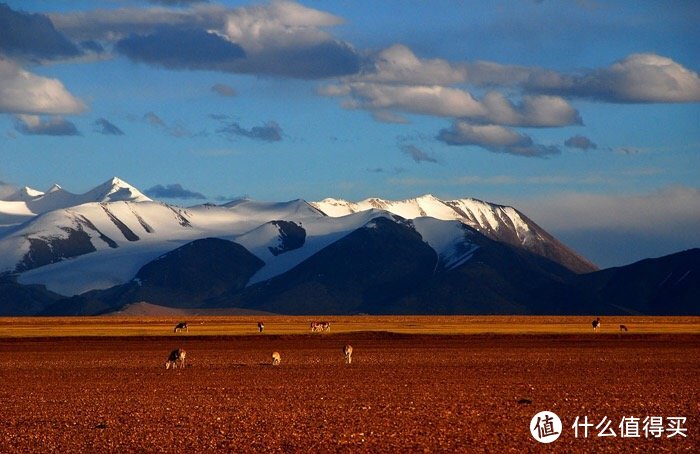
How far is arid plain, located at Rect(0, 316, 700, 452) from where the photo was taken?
79.1ft

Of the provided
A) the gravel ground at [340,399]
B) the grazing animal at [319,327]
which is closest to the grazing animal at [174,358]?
the gravel ground at [340,399]

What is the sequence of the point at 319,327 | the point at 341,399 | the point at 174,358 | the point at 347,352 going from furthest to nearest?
the point at 319,327 → the point at 347,352 → the point at 174,358 → the point at 341,399

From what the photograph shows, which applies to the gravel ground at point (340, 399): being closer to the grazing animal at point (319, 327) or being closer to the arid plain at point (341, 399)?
the arid plain at point (341, 399)

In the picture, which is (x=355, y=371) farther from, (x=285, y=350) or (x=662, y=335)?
(x=662, y=335)

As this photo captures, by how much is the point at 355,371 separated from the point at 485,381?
636 cm

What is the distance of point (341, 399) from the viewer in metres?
31.8

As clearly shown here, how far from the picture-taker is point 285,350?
59219 mm

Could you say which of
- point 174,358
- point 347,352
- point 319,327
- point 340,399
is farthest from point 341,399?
point 319,327

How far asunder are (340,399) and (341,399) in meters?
0.03

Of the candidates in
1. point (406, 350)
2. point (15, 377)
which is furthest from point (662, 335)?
point (15, 377)

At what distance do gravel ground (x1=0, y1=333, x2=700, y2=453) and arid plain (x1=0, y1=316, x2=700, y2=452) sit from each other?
0.18ft

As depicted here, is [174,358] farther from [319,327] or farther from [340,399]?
[319,327]

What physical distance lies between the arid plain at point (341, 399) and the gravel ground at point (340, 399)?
0.05 metres

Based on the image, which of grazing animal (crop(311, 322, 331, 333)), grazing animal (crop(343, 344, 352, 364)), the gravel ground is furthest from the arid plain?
grazing animal (crop(311, 322, 331, 333))
